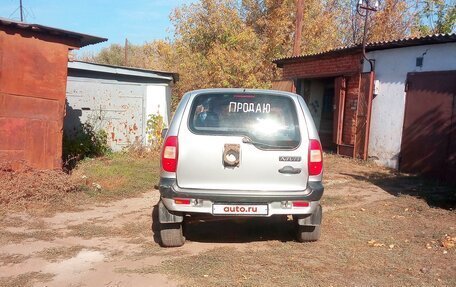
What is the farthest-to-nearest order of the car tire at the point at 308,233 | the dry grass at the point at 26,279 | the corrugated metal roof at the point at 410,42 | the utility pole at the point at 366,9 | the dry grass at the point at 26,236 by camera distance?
1. the utility pole at the point at 366,9
2. the corrugated metal roof at the point at 410,42
3. the dry grass at the point at 26,236
4. the car tire at the point at 308,233
5. the dry grass at the point at 26,279

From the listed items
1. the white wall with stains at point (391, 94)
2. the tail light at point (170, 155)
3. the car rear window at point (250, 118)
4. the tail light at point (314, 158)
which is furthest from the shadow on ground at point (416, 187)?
the tail light at point (170, 155)

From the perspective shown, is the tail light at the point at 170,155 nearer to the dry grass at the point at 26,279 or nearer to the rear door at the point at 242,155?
the rear door at the point at 242,155

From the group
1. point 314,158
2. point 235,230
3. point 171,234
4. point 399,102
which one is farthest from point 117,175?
point 399,102

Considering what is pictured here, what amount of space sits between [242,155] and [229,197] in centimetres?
42

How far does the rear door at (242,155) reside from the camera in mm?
4328

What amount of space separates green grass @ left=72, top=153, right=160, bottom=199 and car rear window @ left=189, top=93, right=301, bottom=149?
11.6ft

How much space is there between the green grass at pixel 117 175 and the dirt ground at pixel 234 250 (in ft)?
2.08

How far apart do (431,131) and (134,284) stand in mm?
7659

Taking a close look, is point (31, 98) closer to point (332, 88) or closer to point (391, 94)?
point (391, 94)

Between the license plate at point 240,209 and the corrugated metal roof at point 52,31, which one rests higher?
the corrugated metal roof at point 52,31

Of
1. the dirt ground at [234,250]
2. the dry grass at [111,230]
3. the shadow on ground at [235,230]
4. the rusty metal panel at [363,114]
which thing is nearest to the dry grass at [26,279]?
the dirt ground at [234,250]

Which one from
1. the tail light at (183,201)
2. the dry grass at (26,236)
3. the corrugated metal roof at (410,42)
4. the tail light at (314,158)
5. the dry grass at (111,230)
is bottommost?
the dry grass at (26,236)

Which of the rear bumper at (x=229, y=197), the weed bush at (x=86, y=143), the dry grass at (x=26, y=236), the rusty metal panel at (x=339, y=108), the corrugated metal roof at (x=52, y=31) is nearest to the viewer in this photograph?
the rear bumper at (x=229, y=197)

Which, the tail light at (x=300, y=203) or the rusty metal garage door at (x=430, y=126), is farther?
the rusty metal garage door at (x=430, y=126)
